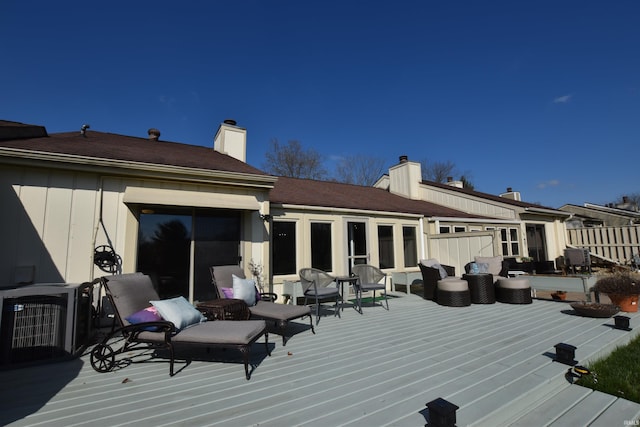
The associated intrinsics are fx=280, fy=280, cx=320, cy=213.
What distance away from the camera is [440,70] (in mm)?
12461

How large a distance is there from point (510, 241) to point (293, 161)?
1576cm

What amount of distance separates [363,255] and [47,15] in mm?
10375

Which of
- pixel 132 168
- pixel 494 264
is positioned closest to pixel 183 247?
pixel 132 168

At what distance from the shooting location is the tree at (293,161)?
22500mm

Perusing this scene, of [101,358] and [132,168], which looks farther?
[132,168]

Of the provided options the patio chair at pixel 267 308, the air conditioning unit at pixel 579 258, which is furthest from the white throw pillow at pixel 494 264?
the air conditioning unit at pixel 579 258

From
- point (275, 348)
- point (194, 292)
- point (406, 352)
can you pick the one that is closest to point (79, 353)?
point (194, 292)

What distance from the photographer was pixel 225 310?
4105 mm

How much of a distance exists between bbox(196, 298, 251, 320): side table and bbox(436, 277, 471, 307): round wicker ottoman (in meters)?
4.78

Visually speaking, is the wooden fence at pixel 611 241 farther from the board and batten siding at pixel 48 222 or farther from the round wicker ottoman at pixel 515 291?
the board and batten siding at pixel 48 222

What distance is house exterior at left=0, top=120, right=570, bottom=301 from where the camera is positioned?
4.71 meters

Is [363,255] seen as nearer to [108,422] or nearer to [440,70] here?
[108,422]

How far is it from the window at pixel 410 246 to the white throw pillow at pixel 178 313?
727cm

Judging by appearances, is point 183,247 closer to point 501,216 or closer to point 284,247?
point 284,247
